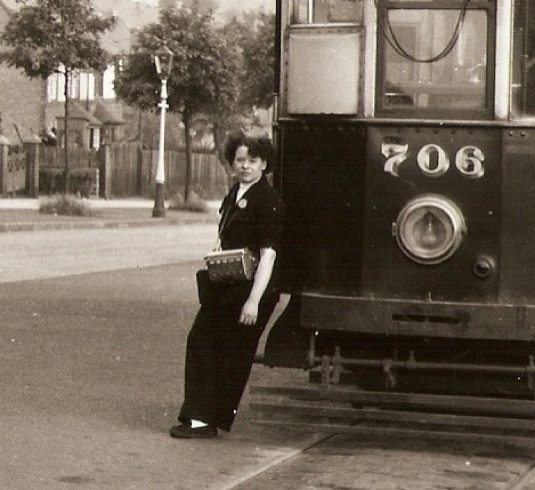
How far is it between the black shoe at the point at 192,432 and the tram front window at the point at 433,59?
1.79 m

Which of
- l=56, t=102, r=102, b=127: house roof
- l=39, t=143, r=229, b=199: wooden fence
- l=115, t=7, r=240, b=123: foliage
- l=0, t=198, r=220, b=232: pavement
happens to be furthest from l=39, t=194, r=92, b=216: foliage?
l=56, t=102, r=102, b=127: house roof

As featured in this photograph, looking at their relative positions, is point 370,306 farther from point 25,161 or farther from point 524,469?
point 25,161

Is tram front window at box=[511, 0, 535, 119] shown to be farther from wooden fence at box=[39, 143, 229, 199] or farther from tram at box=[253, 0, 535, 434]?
wooden fence at box=[39, 143, 229, 199]

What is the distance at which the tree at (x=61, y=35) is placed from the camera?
42.8 metres

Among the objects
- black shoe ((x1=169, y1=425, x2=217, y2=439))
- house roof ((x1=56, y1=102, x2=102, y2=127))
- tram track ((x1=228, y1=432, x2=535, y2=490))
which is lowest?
tram track ((x1=228, y1=432, x2=535, y2=490))

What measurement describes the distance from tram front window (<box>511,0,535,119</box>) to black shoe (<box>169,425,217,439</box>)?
84.0 inches

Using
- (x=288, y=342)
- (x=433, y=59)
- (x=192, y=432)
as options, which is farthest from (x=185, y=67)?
(x=433, y=59)

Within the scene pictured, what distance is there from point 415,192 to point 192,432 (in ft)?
5.32

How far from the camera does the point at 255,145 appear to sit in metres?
8.09

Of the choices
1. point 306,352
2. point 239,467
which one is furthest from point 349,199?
point 239,467

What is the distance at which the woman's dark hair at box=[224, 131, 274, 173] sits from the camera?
26.6ft

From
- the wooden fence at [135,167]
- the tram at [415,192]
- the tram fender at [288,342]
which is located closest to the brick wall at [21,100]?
the wooden fence at [135,167]

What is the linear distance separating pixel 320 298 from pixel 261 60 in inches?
2106

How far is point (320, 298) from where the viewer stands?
315 inches
